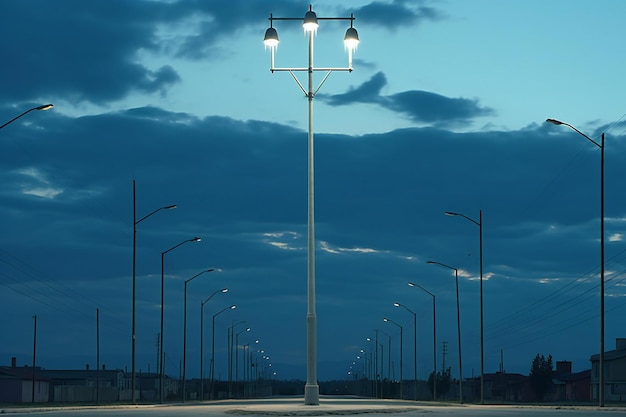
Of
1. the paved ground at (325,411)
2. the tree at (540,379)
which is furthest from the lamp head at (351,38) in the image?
the tree at (540,379)

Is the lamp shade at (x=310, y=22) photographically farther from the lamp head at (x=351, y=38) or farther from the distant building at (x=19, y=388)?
the distant building at (x=19, y=388)

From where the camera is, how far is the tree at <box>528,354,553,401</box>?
13875cm

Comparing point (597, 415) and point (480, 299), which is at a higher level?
point (480, 299)

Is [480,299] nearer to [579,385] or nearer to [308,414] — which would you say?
[308,414]

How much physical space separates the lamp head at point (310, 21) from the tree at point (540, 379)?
104579mm

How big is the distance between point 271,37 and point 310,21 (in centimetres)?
188

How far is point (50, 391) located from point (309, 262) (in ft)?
302

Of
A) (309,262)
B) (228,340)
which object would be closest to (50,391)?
(228,340)

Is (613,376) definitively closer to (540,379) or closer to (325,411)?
(540,379)

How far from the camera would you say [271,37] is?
42688 mm

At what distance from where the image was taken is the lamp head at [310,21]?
4169 centimetres

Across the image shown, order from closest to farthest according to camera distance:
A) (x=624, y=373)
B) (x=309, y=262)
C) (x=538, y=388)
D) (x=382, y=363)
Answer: (x=309, y=262)
(x=624, y=373)
(x=538, y=388)
(x=382, y=363)

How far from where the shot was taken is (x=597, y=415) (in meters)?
39.6

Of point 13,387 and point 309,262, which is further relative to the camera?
point 13,387
